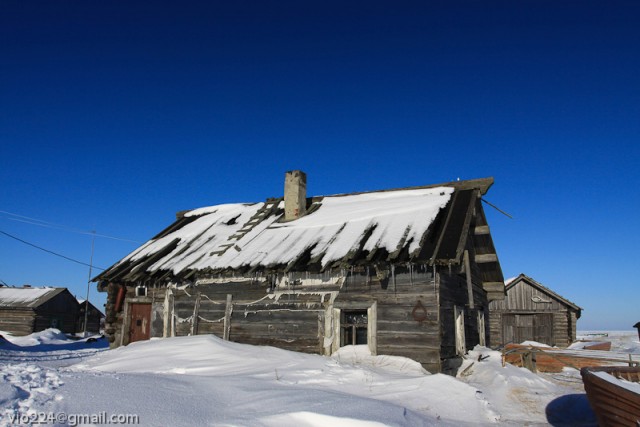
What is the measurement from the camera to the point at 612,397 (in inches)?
261

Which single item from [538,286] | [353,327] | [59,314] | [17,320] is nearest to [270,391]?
[353,327]

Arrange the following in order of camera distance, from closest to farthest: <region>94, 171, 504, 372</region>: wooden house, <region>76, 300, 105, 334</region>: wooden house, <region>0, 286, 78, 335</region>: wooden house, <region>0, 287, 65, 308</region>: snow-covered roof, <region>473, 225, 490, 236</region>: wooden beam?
<region>94, 171, 504, 372</region>: wooden house, <region>473, 225, 490, 236</region>: wooden beam, <region>0, 286, 78, 335</region>: wooden house, <region>0, 287, 65, 308</region>: snow-covered roof, <region>76, 300, 105, 334</region>: wooden house

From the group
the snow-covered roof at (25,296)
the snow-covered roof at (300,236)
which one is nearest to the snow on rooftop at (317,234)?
the snow-covered roof at (300,236)

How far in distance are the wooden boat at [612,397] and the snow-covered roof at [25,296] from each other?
44280mm

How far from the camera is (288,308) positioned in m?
13.4

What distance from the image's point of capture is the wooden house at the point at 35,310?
133 ft

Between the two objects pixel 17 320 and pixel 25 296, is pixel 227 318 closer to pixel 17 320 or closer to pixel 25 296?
pixel 17 320

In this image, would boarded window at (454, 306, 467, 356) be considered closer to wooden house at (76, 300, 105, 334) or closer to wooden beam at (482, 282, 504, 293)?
wooden beam at (482, 282, 504, 293)

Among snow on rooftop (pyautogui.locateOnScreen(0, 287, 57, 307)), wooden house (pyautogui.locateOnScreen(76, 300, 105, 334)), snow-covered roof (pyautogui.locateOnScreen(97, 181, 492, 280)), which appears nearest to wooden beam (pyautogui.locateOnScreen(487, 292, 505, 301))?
snow-covered roof (pyautogui.locateOnScreen(97, 181, 492, 280))

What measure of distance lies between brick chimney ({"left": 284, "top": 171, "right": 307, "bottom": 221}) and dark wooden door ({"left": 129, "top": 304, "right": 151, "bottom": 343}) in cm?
591

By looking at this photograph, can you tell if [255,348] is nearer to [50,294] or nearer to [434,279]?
[434,279]

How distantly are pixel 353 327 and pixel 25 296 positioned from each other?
41196 millimetres

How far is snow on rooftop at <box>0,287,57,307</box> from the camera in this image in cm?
4122

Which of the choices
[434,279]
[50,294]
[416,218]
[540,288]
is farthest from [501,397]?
[50,294]
